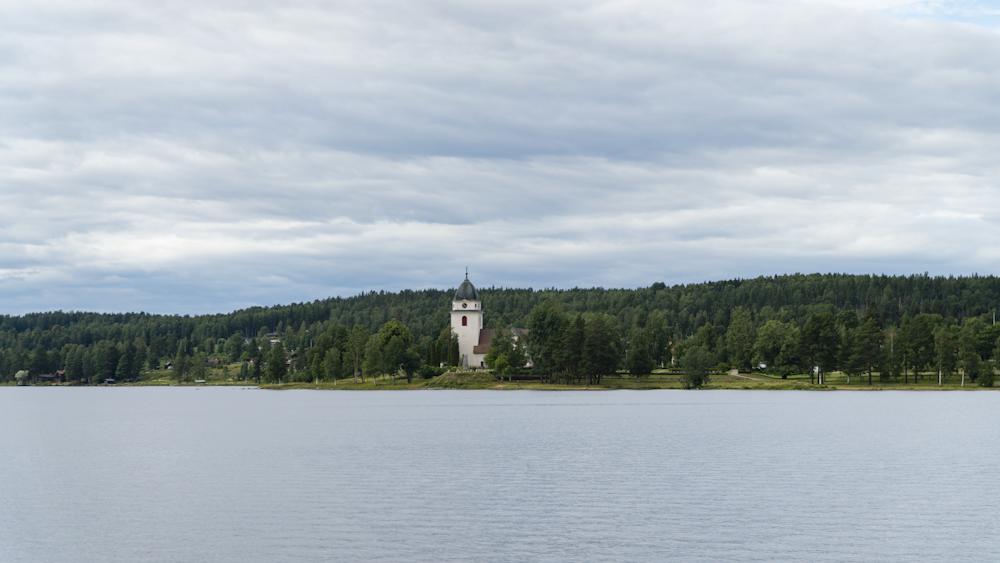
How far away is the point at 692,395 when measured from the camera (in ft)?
386

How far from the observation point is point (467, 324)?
170 metres

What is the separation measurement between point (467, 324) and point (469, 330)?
1.29 meters

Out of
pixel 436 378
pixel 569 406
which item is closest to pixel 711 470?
pixel 569 406

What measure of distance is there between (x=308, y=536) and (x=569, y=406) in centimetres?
6881

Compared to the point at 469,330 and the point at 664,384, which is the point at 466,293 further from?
the point at 664,384

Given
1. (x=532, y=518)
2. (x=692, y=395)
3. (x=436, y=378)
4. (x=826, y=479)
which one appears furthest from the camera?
(x=436, y=378)

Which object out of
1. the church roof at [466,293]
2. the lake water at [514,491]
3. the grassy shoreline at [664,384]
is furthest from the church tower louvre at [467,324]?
the lake water at [514,491]

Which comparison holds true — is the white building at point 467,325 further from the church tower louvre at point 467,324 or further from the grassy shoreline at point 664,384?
the grassy shoreline at point 664,384

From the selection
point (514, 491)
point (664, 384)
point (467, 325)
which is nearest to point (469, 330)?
point (467, 325)

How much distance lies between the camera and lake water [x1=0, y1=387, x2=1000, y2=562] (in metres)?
26.7

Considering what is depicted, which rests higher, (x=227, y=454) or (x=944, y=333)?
(x=944, y=333)

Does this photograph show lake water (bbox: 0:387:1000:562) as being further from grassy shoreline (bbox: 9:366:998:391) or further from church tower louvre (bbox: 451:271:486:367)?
church tower louvre (bbox: 451:271:486:367)

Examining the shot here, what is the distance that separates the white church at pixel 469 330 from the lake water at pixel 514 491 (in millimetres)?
94394

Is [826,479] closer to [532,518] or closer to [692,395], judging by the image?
[532,518]
